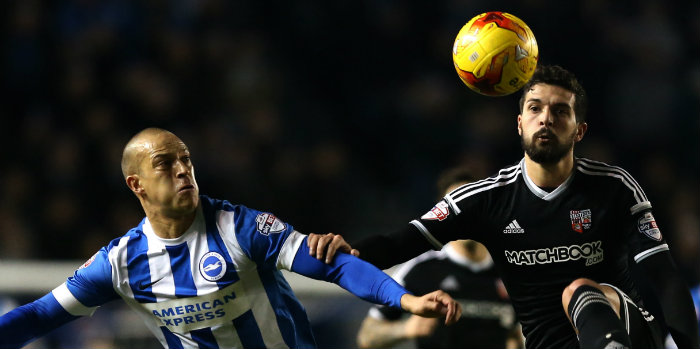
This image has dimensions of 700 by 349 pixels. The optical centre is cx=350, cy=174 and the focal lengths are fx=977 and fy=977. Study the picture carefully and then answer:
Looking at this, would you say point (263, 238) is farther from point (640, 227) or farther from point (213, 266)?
point (640, 227)

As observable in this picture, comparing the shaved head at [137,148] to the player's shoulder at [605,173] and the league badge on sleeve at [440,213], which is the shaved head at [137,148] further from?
the player's shoulder at [605,173]

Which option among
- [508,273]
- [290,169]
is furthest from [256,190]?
[508,273]

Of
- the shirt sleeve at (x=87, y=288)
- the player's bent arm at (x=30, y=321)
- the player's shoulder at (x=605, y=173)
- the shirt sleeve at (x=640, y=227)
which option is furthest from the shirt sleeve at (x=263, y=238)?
the shirt sleeve at (x=640, y=227)

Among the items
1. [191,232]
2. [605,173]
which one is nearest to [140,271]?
[191,232]

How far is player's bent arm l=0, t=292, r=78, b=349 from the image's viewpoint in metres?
4.66

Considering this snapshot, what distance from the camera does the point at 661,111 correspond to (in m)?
9.02

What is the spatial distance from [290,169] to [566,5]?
10.4 ft

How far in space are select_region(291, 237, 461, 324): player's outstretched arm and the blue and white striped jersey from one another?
0.65 feet

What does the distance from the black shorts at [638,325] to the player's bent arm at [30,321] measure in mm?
2649

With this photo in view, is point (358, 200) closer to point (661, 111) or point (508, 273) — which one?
point (661, 111)

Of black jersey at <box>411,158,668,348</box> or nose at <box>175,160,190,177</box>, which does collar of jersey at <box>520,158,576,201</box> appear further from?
nose at <box>175,160,190,177</box>

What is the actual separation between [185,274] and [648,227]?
2.22 meters

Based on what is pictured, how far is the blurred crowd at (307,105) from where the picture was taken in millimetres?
8648

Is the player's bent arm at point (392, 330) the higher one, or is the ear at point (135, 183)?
the ear at point (135, 183)
